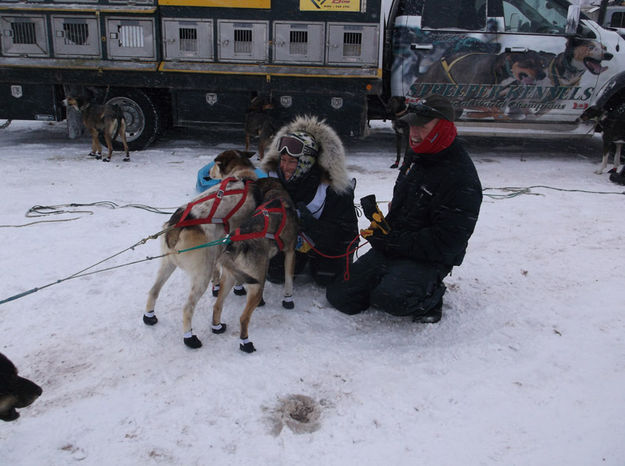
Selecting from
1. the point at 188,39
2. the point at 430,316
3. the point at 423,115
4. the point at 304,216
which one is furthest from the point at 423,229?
the point at 188,39

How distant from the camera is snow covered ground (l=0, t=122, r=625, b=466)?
7.00 ft

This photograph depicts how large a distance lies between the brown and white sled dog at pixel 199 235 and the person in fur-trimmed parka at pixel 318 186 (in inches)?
14.9

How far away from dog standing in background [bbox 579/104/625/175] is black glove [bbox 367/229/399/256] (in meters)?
4.98

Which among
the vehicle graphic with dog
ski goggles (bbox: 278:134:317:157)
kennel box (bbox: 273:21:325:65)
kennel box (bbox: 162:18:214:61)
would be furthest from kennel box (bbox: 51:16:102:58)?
ski goggles (bbox: 278:134:317:157)

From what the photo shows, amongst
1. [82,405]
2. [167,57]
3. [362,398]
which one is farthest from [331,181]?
[167,57]

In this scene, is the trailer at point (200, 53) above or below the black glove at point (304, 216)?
above

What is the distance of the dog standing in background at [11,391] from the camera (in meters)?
1.88

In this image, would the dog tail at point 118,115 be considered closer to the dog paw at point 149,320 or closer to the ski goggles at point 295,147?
the ski goggles at point 295,147

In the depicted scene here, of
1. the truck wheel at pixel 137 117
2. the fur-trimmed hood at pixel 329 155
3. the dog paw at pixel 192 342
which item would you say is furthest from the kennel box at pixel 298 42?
the dog paw at pixel 192 342

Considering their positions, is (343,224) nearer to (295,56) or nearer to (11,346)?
(11,346)

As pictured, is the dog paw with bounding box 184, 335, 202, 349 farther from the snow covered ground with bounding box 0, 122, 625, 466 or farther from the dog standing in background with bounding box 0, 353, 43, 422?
the dog standing in background with bounding box 0, 353, 43, 422

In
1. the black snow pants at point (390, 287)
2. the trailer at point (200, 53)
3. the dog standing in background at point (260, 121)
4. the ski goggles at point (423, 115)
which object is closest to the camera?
the ski goggles at point (423, 115)

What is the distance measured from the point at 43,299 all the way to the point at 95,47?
501 centimetres

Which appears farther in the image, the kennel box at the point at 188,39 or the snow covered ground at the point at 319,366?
the kennel box at the point at 188,39
